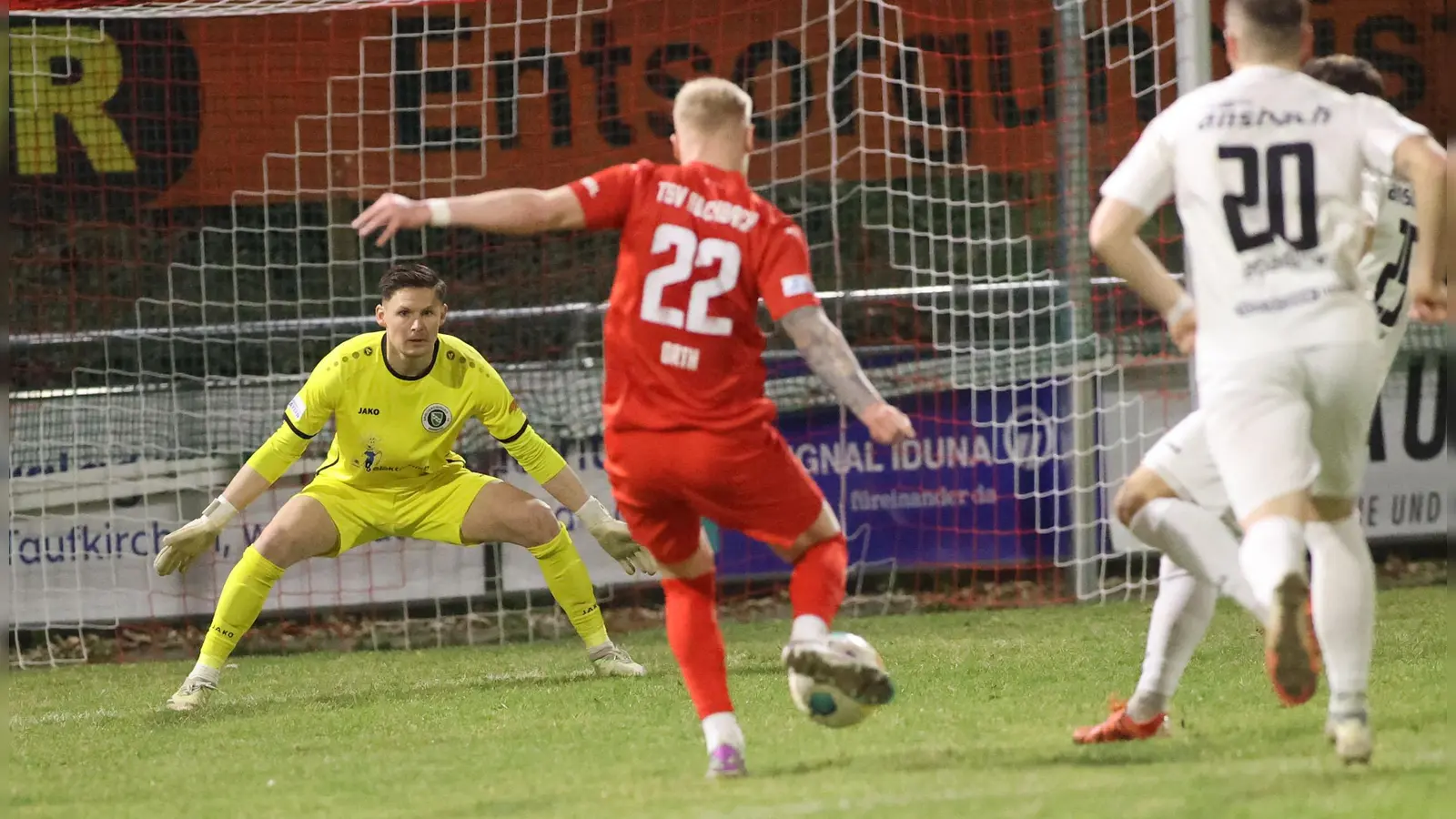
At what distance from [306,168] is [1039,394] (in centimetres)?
482

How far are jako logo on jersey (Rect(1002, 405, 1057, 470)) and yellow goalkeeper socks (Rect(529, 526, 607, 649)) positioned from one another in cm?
302

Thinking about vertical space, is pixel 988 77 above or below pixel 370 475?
above

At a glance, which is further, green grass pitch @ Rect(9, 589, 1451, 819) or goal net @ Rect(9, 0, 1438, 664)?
goal net @ Rect(9, 0, 1438, 664)

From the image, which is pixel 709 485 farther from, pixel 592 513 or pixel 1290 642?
pixel 592 513

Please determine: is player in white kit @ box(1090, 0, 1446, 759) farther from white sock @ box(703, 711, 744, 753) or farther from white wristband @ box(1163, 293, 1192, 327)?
white sock @ box(703, 711, 744, 753)

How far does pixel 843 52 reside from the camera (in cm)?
1199

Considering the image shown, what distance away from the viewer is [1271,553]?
4.18 metres

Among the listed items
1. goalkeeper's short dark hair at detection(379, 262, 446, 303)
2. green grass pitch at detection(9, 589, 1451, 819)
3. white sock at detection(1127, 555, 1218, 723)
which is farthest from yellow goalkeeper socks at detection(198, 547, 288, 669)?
white sock at detection(1127, 555, 1218, 723)

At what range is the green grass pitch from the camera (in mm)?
4281

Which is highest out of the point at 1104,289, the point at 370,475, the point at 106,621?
the point at 1104,289

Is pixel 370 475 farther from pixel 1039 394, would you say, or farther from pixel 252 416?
pixel 1039 394

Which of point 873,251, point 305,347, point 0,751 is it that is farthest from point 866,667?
point 873,251

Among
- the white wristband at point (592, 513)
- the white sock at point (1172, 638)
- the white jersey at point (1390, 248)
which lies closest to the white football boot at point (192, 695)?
the white wristband at point (592, 513)

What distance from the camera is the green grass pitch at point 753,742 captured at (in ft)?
14.0
